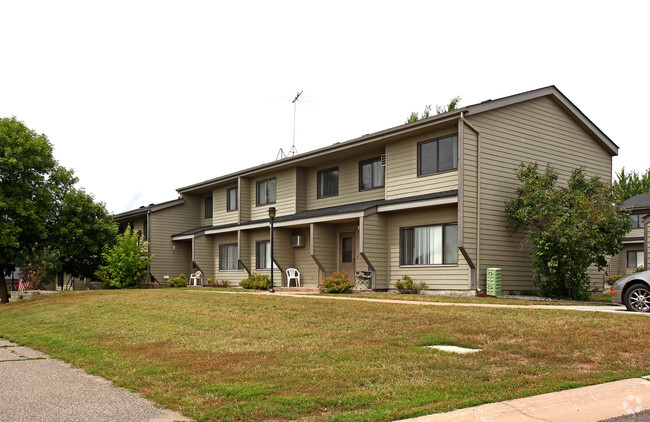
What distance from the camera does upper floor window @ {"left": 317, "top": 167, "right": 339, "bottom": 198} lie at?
79.2ft

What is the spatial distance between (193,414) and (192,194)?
29191 millimetres

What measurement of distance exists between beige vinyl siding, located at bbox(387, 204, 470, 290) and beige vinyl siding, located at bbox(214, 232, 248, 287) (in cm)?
1008

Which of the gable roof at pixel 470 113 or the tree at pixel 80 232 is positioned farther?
the tree at pixel 80 232

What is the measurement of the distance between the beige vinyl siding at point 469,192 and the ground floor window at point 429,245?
78 cm

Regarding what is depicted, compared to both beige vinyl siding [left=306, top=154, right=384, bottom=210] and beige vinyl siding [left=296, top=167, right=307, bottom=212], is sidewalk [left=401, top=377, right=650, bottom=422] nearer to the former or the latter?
beige vinyl siding [left=306, top=154, right=384, bottom=210]

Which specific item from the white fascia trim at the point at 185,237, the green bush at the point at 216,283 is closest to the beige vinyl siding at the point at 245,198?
the green bush at the point at 216,283

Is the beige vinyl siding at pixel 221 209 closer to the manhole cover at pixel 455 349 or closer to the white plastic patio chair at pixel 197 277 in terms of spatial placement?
the white plastic patio chair at pixel 197 277

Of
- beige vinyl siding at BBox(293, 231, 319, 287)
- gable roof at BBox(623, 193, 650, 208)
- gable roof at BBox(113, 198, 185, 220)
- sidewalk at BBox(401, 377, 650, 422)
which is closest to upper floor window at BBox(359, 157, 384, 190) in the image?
beige vinyl siding at BBox(293, 231, 319, 287)

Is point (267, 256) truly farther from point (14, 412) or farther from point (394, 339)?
point (14, 412)

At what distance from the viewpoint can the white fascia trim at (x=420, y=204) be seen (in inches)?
696

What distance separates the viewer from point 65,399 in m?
6.43

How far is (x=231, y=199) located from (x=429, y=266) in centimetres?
1417

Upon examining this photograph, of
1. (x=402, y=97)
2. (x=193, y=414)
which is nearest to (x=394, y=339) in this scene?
(x=193, y=414)

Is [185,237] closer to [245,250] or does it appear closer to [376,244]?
[245,250]
